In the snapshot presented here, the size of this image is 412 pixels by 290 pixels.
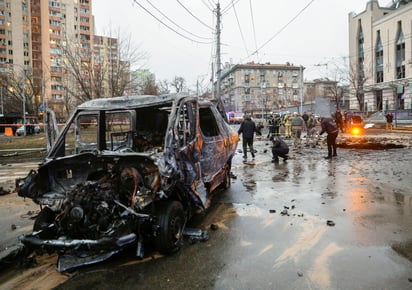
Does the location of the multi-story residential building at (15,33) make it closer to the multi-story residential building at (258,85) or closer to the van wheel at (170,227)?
the multi-story residential building at (258,85)

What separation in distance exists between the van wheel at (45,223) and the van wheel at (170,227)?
50.5 inches

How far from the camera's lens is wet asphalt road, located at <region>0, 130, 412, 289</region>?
3396 millimetres

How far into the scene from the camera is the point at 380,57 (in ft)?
169

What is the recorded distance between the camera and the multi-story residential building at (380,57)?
1813 inches

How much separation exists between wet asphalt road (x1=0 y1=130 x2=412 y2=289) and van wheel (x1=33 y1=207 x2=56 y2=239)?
1.89 feet

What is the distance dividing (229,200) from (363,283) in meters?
3.70

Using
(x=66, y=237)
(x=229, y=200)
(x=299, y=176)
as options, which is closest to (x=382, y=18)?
(x=299, y=176)

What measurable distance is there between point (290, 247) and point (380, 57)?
56745 mm

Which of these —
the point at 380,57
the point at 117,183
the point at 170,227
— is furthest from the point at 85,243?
the point at 380,57

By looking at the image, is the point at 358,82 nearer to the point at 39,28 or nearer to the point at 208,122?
the point at 208,122

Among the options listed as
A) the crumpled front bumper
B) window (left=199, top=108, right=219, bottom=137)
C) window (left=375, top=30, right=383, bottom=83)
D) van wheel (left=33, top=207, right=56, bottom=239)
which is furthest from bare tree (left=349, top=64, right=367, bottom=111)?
the crumpled front bumper

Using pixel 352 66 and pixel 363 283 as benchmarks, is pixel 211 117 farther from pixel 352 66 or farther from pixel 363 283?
pixel 352 66

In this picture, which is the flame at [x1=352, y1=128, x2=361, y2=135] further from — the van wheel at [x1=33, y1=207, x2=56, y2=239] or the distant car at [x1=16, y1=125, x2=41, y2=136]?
the distant car at [x1=16, y1=125, x2=41, y2=136]

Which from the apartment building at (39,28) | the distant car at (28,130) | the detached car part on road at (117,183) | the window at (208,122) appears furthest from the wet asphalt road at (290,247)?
the apartment building at (39,28)
